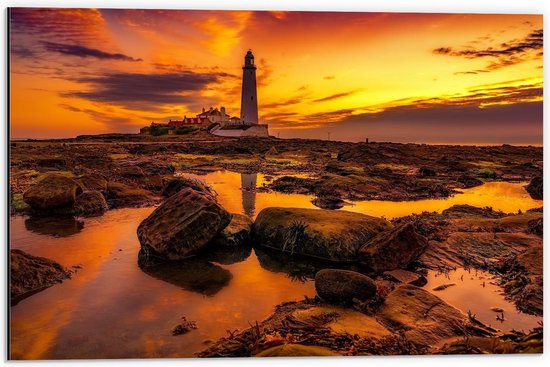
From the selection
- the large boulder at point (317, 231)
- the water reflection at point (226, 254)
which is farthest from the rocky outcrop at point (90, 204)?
the large boulder at point (317, 231)

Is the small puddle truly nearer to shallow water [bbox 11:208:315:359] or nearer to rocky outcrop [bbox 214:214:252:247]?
shallow water [bbox 11:208:315:359]

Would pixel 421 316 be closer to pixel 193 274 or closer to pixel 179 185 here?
pixel 193 274

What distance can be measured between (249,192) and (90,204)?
4.18 meters

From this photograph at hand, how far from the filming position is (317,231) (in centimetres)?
656

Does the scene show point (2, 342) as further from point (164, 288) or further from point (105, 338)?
point (164, 288)

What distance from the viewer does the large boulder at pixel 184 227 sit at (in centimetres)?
628

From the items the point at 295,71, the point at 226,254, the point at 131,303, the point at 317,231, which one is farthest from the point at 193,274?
the point at 295,71

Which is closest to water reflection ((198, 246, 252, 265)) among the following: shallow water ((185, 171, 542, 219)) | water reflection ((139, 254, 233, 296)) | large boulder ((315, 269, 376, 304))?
water reflection ((139, 254, 233, 296))

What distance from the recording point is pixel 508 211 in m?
9.27

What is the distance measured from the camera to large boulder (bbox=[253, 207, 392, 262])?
251 inches

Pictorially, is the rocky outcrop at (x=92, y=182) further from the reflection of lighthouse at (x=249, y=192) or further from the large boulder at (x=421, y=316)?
the large boulder at (x=421, y=316)

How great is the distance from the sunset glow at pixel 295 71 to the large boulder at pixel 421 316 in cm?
304

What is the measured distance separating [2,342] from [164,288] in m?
1.86

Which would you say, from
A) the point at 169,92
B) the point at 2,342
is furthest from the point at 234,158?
the point at 2,342
